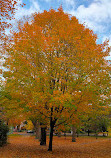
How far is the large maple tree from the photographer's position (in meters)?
10.1

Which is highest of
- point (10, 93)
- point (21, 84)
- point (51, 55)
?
point (51, 55)

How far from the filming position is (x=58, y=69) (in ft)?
34.7

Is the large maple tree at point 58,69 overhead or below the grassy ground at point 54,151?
overhead

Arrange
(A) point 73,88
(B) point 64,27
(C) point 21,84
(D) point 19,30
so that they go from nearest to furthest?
(A) point 73,88, (C) point 21,84, (B) point 64,27, (D) point 19,30

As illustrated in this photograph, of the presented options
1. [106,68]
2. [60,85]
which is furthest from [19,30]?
[106,68]

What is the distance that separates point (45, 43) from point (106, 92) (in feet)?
18.5

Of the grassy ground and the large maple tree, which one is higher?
the large maple tree

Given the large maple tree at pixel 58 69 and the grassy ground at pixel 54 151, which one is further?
the grassy ground at pixel 54 151

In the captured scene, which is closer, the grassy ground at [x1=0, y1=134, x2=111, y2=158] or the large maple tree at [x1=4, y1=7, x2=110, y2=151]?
the large maple tree at [x1=4, y1=7, x2=110, y2=151]

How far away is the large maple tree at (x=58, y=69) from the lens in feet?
33.0

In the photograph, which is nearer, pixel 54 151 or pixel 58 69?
pixel 58 69

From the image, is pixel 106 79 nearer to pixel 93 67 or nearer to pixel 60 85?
pixel 93 67

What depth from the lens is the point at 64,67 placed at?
11055mm

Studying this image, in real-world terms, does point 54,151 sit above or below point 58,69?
below
